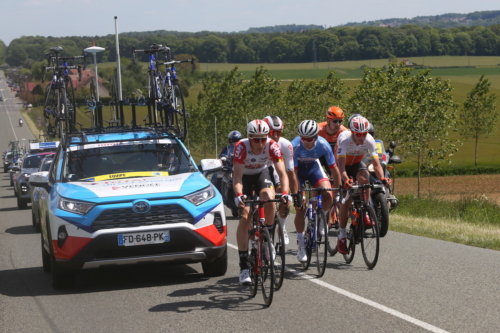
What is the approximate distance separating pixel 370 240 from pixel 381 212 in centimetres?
325

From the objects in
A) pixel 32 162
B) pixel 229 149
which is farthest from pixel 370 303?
pixel 32 162

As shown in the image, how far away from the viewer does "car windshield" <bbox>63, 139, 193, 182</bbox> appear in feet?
29.8

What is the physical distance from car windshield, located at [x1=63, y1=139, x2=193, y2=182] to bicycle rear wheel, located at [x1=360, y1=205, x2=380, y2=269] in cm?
224

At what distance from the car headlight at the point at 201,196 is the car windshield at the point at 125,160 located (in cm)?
84

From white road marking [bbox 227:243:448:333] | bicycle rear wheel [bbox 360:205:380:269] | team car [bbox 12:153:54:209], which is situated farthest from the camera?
team car [bbox 12:153:54:209]

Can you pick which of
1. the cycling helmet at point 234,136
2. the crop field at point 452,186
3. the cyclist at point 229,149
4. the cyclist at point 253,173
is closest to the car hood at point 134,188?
the cyclist at point 253,173

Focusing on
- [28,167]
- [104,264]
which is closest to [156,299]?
[104,264]

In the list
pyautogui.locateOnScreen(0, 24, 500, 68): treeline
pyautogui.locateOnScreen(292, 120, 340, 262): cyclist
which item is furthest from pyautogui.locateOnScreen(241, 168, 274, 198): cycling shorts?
pyautogui.locateOnScreen(0, 24, 500, 68): treeline

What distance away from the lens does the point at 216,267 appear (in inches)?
345

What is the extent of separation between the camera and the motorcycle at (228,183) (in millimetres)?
13809

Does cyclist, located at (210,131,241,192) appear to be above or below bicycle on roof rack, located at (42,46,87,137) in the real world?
below

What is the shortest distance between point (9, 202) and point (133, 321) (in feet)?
79.2

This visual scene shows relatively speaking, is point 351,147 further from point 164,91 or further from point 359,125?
point 164,91

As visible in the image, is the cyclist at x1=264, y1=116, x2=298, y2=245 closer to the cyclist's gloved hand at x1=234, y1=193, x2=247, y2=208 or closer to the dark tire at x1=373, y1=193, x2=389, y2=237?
the cyclist's gloved hand at x1=234, y1=193, x2=247, y2=208
